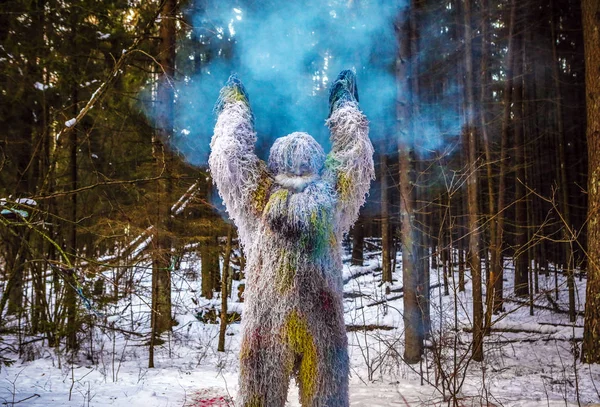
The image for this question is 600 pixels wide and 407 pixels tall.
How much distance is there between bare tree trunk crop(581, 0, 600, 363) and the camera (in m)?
5.27

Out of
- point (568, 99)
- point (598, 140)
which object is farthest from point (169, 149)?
point (568, 99)

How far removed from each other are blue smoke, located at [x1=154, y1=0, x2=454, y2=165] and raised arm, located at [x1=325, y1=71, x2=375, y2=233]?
158cm

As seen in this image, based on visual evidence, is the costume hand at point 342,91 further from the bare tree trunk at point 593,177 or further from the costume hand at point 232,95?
the bare tree trunk at point 593,177

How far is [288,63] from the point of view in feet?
14.7

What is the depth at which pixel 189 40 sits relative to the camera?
7.79 metres

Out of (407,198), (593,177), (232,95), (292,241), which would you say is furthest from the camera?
(593,177)

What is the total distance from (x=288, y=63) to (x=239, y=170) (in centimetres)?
266

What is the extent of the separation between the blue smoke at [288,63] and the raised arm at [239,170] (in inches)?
64.6

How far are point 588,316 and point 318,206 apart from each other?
5.12 meters

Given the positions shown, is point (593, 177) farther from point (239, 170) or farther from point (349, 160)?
point (239, 170)

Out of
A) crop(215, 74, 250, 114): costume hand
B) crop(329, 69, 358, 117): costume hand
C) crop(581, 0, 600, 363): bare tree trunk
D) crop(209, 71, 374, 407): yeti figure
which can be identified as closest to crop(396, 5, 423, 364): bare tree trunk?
crop(581, 0, 600, 363): bare tree trunk

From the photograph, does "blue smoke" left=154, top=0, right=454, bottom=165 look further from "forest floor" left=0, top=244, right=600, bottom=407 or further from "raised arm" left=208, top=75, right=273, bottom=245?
"forest floor" left=0, top=244, right=600, bottom=407

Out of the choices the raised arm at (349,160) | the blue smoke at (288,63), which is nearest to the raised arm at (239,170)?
the raised arm at (349,160)

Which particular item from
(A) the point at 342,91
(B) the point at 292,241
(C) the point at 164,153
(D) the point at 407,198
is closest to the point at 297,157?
(B) the point at 292,241
